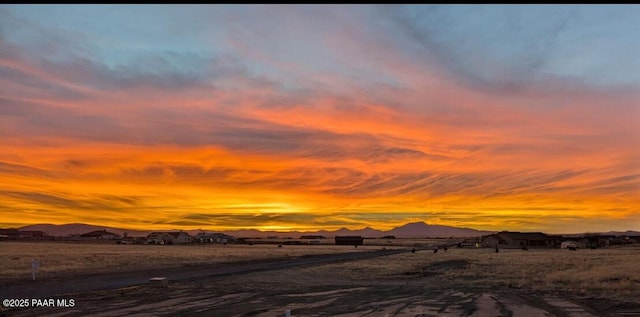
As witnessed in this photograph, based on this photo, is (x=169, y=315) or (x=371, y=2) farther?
(x=169, y=315)

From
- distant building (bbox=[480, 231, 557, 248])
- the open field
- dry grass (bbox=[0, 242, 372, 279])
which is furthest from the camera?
distant building (bbox=[480, 231, 557, 248])

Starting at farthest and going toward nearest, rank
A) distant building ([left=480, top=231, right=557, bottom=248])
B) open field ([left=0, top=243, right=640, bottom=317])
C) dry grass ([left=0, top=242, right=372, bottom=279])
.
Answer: distant building ([left=480, top=231, right=557, bottom=248]) < dry grass ([left=0, top=242, right=372, bottom=279]) < open field ([left=0, top=243, right=640, bottom=317])

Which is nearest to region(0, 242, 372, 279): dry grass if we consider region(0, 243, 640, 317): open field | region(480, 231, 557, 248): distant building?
region(0, 243, 640, 317): open field

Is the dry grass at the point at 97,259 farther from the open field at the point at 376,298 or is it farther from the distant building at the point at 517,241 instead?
the distant building at the point at 517,241

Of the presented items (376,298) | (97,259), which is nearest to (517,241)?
(97,259)

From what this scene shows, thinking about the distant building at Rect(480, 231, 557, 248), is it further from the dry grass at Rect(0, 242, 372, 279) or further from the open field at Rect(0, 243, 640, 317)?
the open field at Rect(0, 243, 640, 317)

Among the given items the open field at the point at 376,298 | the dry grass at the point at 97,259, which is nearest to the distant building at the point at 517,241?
the dry grass at the point at 97,259

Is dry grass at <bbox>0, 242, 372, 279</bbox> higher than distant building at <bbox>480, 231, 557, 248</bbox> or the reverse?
the reverse

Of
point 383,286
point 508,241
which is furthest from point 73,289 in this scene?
point 508,241

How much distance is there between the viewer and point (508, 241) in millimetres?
A: 151875

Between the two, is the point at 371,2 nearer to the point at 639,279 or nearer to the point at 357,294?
the point at 357,294

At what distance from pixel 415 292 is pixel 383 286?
403 cm

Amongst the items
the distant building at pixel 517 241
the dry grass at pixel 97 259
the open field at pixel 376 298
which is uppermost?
the distant building at pixel 517 241

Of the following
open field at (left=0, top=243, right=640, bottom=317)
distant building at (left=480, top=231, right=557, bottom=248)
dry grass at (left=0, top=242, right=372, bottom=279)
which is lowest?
open field at (left=0, top=243, right=640, bottom=317)
